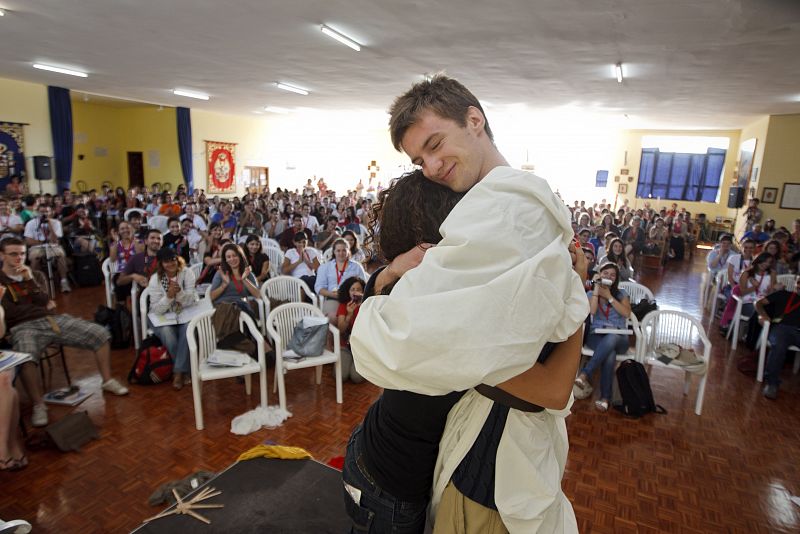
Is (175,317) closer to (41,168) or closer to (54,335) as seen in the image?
(54,335)

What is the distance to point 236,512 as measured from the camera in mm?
2172

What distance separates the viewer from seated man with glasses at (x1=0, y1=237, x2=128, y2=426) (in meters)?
3.55

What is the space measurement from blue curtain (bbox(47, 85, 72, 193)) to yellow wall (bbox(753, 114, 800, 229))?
1794 centimetres

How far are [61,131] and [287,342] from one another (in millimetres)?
11354

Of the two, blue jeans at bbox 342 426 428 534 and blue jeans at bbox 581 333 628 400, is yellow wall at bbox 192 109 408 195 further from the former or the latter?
blue jeans at bbox 342 426 428 534

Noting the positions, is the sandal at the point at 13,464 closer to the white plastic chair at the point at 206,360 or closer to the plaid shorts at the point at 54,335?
the plaid shorts at the point at 54,335

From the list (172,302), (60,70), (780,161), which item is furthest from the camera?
(780,161)

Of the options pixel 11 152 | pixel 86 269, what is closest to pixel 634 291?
pixel 86 269

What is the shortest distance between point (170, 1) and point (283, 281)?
3.14 meters

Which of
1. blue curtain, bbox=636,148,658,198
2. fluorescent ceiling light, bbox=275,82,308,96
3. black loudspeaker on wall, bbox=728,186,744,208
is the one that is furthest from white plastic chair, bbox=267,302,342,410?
blue curtain, bbox=636,148,658,198

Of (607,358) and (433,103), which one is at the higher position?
(433,103)

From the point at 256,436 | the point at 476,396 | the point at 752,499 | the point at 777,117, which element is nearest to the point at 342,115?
the point at 777,117

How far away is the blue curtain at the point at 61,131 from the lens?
11.3 metres

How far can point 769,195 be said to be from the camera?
39.2 ft
